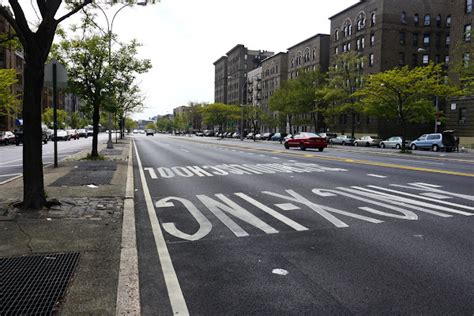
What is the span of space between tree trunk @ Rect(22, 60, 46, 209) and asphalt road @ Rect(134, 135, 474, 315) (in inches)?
72.2

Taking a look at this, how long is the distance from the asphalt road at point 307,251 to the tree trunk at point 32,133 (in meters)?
1.83

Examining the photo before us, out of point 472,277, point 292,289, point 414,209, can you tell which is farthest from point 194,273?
point 414,209

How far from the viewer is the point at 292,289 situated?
4.03m

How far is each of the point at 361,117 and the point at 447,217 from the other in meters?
60.9

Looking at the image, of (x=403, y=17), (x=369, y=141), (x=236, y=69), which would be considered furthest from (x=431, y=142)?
(x=236, y=69)

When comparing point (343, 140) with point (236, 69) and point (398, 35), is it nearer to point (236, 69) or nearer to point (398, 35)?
point (398, 35)

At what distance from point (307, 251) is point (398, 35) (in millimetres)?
64833

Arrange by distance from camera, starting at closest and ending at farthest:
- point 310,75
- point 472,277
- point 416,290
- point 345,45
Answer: point 416,290 → point 472,277 → point 310,75 → point 345,45

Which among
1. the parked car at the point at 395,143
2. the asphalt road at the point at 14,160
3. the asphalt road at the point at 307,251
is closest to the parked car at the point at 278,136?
the parked car at the point at 395,143

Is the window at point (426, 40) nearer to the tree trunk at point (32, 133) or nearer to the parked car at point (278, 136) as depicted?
the parked car at point (278, 136)

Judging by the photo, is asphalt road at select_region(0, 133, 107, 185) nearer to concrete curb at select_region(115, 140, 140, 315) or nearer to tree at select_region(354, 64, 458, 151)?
concrete curb at select_region(115, 140, 140, 315)

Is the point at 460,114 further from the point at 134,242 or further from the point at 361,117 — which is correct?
the point at 134,242

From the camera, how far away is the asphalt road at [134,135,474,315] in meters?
3.76

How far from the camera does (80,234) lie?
586 cm
